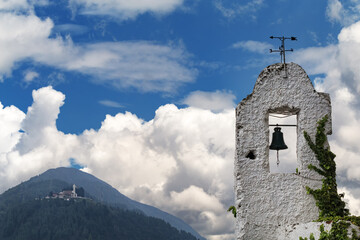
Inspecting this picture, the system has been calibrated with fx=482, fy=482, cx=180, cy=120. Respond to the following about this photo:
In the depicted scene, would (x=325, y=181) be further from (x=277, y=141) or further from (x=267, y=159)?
(x=277, y=141)

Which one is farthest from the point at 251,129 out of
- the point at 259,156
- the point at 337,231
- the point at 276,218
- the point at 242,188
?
the point at 337,231

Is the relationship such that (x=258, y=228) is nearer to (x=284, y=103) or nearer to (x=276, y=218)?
(x=276, y=218)

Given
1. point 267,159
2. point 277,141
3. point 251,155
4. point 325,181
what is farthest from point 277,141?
point 325,181

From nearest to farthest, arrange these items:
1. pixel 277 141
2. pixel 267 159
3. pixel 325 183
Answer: pixel 325 183, pixel 267 159, pixel 277 141

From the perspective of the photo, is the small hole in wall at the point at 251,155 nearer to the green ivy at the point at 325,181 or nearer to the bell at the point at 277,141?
the bell at the point at 277,141

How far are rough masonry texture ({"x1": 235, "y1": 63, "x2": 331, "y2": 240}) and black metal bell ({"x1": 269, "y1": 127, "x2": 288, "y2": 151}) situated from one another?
20.1 inches

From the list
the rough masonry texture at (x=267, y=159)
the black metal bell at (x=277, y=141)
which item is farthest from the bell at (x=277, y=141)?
the rough masonry texture at (x=267, y=159)

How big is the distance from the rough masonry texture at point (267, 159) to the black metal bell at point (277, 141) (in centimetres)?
51

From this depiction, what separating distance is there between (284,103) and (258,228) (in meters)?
2.59

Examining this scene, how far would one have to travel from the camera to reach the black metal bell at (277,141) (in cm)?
1043

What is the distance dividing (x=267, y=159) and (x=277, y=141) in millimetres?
811

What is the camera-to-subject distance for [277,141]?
10.5m

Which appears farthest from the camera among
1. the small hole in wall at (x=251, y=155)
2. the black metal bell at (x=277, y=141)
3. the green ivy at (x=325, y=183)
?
the black metal bell at (x=277, y=141)

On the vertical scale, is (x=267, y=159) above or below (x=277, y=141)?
below
